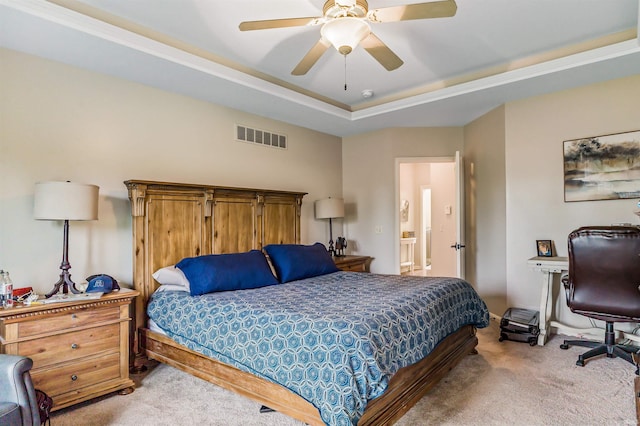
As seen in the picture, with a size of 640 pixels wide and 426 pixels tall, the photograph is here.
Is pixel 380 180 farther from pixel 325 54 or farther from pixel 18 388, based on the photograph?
pixel 18 388

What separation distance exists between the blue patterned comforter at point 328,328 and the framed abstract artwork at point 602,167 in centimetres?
171

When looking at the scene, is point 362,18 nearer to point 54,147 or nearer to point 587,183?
point 54,147

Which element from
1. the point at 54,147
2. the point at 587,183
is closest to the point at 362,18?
the point at 54,147

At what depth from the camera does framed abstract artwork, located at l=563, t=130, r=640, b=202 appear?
3439 millimetres

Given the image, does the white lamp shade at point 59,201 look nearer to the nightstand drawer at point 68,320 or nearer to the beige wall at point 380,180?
the nightstand drawer at point 68,320

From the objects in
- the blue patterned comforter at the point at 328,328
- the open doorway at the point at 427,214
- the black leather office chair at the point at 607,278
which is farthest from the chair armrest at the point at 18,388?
the open doorway at the point at 427,214

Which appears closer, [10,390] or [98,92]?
[10,390]

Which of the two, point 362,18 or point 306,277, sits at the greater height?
point 362,18

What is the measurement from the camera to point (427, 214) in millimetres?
9086

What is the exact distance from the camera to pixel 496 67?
3600mm

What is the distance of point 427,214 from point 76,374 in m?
7.99

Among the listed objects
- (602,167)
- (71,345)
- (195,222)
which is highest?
(602,167)

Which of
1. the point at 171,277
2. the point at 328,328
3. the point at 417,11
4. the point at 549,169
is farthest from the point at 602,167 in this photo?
the point at 171,277

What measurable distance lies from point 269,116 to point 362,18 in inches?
96.7
